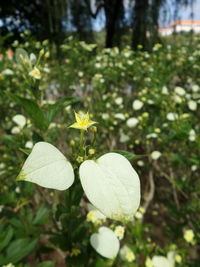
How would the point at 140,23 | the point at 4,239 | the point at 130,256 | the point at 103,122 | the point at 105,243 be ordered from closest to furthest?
1. the point at 105,243
2. the point at 4,239
3. the point at 130,256
4. the point at 103,122
5. the point at 140,23

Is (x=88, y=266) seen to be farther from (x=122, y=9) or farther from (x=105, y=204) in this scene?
(x=122, y=9)

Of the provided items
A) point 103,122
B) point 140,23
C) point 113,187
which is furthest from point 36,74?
point 140,23

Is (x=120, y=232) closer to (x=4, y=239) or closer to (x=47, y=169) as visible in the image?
(x=4, y=239)

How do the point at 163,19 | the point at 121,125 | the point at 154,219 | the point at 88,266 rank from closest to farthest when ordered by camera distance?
the point at 88,266
the point at 121,125
the point at 154,219
the point at 163,19

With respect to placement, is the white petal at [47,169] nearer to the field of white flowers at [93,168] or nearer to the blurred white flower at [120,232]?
the field of white flowers at [93,168]

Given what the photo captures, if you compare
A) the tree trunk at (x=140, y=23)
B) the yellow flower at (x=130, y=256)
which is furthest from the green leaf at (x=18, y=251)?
the tree trunk at (x=140, y=23)

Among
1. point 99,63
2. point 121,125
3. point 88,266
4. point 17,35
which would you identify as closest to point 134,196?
point 88,266
